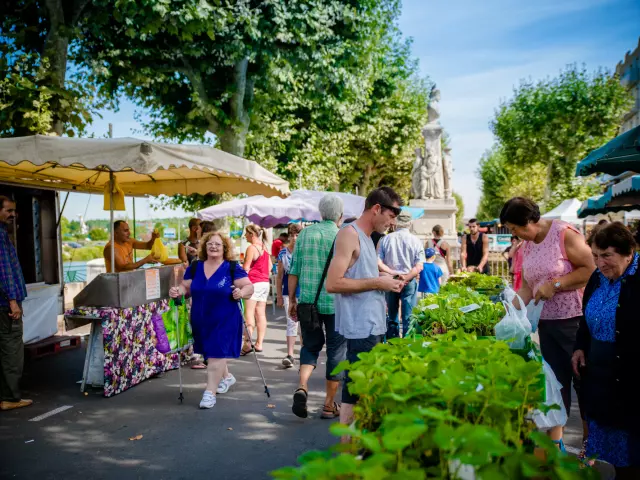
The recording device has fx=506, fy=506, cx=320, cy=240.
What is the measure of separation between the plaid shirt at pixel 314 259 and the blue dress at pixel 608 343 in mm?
2392

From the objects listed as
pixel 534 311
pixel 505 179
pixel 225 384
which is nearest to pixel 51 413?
pixel 225 384

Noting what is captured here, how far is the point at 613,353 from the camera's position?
2.71 metres

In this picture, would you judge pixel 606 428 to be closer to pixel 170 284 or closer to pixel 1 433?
pixel 1 433

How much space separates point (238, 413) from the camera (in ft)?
16.9

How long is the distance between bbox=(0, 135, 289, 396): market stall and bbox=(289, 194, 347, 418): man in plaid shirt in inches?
73.2

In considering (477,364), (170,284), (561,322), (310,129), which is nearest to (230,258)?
(170,284)

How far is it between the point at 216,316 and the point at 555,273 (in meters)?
3.32

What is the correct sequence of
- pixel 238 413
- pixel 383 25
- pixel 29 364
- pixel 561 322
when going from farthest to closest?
1. pixel 383 25
2. pixel 29 364
3. pixel 238 413
4. pixel 561 322

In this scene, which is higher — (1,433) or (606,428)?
(606,428)

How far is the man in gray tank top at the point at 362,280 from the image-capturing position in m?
3.54

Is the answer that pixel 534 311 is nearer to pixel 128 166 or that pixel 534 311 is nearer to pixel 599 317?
pixel 599 317

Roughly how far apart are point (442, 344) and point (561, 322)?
1957 millimetres

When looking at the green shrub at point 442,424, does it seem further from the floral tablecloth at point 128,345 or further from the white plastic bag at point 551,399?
the floral tablecloth at point 128,345

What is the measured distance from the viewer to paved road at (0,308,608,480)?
3906 millimetres
